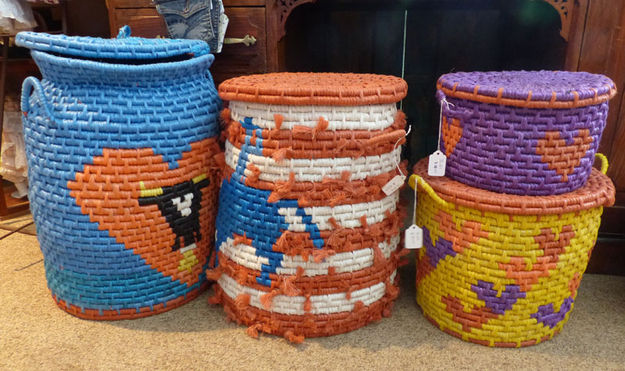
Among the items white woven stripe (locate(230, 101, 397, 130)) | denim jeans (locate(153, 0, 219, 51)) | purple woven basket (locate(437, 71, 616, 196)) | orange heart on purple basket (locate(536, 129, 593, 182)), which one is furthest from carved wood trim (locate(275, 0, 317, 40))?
orange heart on purple basket (locate(536, 129, 593, 182))

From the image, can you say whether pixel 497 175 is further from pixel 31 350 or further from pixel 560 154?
pixel 31 350

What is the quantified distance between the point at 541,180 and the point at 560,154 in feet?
0.23

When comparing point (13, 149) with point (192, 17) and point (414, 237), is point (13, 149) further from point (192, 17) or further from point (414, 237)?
point (414, 237)

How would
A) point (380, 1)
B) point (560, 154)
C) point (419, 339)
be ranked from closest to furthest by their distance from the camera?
1. point (560, 154)
2. point (419, 339)
3. point (380, 1)

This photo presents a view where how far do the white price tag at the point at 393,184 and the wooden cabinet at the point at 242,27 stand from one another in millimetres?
554

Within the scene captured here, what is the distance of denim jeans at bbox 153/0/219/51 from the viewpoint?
54.2 inches

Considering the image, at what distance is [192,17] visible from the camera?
1.40m

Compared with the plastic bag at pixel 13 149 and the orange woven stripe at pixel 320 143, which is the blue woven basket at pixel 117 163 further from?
the plastic bag at pixel 13 149

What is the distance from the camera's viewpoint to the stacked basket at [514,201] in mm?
1034

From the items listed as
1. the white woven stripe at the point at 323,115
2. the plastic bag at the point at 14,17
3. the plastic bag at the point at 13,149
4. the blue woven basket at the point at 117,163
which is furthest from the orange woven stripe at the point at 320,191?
the plastic bag at the point at 13,149

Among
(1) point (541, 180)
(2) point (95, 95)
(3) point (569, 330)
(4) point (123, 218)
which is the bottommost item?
(3) point (569, 330)

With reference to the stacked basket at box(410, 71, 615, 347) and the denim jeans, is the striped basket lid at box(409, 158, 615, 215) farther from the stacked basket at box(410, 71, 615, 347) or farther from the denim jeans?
the denim jeans

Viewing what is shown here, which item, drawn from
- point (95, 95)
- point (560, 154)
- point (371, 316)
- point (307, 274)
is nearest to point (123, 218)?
point (95, 95)

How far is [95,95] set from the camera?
111cm
